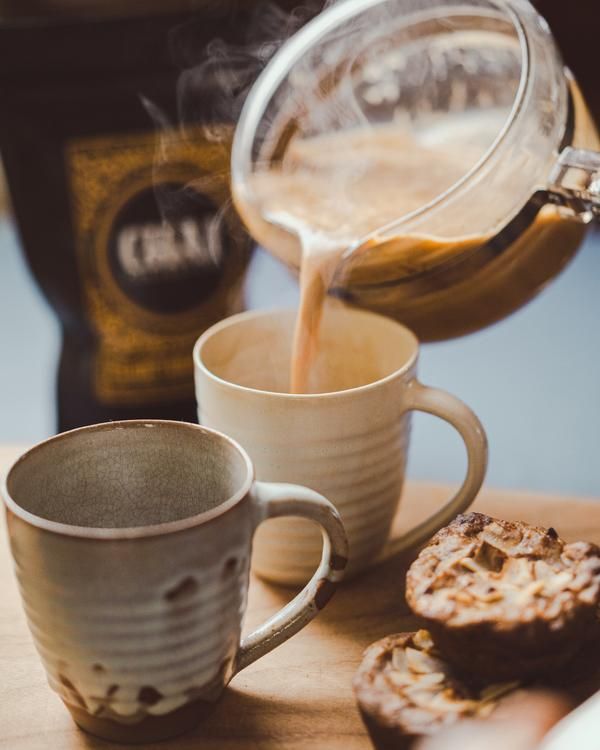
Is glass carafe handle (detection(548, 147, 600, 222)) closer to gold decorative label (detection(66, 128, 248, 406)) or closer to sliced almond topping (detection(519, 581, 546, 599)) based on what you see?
sliced almond topping (detection(519, 581, 546, 599))

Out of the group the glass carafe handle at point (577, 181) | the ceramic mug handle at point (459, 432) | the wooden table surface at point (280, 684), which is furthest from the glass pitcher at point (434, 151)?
the wooden table surface at point (280, 684)

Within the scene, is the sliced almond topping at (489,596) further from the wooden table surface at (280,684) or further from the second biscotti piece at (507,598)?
the wooden table surface at (280,684)

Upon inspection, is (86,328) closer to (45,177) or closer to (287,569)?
(45,177)

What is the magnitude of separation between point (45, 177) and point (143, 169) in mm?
109

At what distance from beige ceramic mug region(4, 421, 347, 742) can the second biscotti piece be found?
0.07 meters

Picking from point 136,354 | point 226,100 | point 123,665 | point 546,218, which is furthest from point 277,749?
point 226,100

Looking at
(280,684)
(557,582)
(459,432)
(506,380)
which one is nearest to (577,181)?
(459,432)

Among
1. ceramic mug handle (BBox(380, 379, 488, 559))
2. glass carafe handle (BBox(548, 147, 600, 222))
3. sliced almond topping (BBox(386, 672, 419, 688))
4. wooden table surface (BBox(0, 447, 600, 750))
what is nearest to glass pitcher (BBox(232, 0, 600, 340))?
glass carafe handle (BBox(548, 147, 600, 222))

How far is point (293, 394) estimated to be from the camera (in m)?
0.78

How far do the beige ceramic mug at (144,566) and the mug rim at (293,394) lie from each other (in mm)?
90

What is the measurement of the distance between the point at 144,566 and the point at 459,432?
0.32m

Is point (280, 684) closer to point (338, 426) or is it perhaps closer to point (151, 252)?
point (338, 426)

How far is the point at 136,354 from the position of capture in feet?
4.02

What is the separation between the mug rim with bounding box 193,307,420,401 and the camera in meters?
0.76
